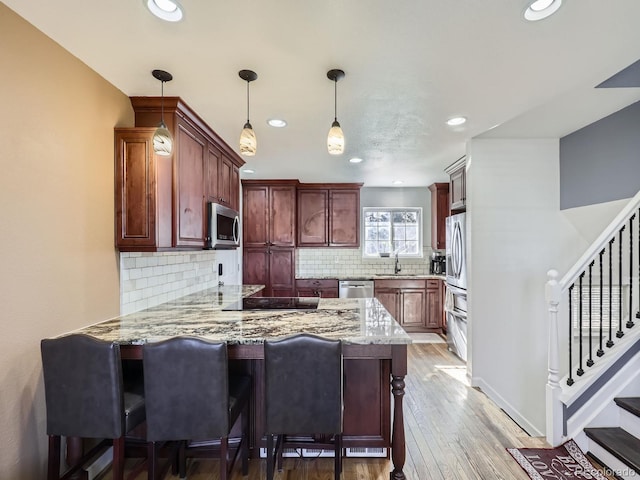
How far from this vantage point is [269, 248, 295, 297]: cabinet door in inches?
199

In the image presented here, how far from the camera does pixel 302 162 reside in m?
4.00

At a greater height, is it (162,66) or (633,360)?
(162,66)

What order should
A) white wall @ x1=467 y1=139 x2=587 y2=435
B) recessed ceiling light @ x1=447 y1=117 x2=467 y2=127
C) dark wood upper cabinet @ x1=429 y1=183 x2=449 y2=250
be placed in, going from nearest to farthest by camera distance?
1. recessed ceiling light @ x1=447 y1=117 x2=467 y2=127
2. white wall @ x1=467 y1=139 x2=587 y2=435
3. dark wood upper cabinet @ x1=429 y1=183 x2=449 y2=250

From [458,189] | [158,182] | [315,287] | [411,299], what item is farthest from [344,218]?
[158,182]

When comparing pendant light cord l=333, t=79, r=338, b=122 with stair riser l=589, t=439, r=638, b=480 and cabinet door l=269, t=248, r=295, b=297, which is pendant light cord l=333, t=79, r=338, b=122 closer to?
stair riser l=589, t=439, r=638, b=480

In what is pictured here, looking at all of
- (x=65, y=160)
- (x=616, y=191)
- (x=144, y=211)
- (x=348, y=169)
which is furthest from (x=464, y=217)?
(x=65, y=160)

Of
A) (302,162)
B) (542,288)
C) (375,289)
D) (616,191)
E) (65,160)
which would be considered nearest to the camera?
(65,160)

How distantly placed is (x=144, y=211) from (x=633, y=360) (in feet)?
11.2

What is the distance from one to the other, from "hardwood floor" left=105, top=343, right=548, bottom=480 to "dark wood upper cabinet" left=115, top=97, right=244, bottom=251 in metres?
1.49

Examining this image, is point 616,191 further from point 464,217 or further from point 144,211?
point 144,211

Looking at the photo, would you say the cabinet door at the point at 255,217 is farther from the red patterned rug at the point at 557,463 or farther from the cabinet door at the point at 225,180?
the red patterned rug at the point at 557,463

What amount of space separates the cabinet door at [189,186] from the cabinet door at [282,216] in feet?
7.40

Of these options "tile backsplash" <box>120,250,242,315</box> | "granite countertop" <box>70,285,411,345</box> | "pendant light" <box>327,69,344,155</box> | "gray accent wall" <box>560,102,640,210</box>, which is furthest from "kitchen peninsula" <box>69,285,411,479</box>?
"gray accent wall" <box>560,102,640,210</box>

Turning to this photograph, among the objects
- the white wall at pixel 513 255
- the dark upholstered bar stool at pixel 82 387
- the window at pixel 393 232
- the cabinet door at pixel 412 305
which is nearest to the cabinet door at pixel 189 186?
the dark upholstered bar stool at pixel 82 387
